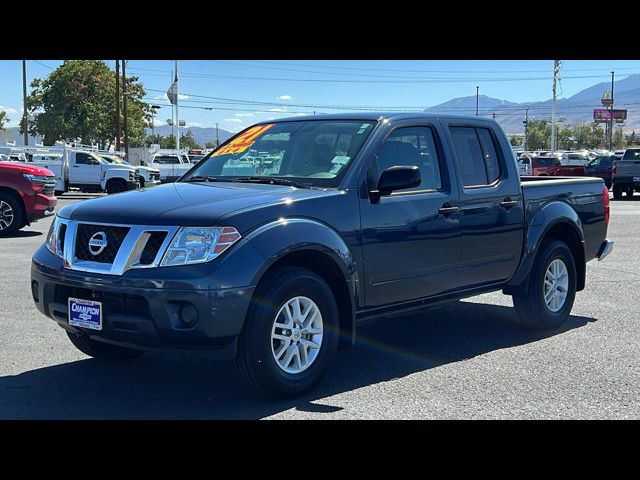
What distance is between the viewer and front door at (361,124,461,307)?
5.47 meters

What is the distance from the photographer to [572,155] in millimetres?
63781

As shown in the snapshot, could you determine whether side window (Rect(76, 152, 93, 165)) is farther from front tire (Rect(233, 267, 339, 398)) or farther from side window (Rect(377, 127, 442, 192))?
front tire (Rect(233, 267, 339, 398))

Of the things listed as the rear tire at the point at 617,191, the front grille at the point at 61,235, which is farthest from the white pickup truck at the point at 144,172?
the front grille at the point at 61,235

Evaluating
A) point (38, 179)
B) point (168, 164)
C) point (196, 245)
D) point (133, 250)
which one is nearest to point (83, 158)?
point (168, 164)

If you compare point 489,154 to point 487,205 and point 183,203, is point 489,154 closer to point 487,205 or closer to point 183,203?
point 487,205

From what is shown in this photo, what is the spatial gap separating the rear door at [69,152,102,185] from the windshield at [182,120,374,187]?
26.2m

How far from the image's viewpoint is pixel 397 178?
543 cm

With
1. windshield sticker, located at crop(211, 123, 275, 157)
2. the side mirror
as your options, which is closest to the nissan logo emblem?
windshield sticker, located at crop(211, 123, 275, 157)

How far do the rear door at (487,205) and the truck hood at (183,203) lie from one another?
4.93 ft

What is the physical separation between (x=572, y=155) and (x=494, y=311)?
59.2m

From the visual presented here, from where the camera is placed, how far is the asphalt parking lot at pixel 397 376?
15.8 ft

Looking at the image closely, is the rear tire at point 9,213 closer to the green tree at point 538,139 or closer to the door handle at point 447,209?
the door handle at point 447,209
